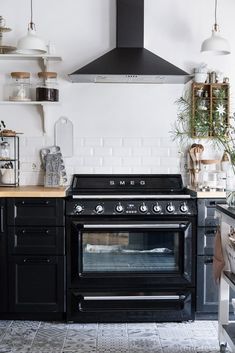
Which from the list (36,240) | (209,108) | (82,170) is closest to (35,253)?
(36,240)

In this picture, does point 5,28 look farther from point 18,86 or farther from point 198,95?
point 198,95

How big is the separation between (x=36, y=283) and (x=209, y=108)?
213 cm

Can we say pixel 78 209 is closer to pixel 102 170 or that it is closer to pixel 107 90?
pixel 102 170

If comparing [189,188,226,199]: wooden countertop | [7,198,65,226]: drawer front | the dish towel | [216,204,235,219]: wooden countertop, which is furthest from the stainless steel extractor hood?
the dish towel

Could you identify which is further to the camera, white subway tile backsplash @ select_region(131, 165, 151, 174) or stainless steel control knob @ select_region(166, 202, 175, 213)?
white subway tile backsplash @ select_region(131, 165, 151, 174)

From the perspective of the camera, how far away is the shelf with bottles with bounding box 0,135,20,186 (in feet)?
14.9

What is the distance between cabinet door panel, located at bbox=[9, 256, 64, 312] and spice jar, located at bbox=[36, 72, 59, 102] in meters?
1.36

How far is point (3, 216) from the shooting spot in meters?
4.06

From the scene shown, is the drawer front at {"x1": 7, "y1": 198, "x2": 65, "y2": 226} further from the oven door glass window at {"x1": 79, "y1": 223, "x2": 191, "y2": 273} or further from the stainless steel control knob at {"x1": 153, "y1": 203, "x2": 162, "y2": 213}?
the stainless steel control knob at {"x1": 153, "y1": 203, "x2": 162, "y2": 213}

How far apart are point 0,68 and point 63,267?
1867 millimetres

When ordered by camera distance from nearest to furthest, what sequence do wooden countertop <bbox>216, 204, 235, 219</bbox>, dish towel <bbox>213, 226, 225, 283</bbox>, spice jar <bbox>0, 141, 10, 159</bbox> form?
wooden countertop <bbox>216, 204, 235, 219</bbox> → dish towel <bbox>213, 226, 225, 283</bbox> → spice jar <bbox>0, 141, 10, 159</bbox>

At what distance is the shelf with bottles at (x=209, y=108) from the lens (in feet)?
15.3

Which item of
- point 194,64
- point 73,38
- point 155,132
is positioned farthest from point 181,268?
point 73,38

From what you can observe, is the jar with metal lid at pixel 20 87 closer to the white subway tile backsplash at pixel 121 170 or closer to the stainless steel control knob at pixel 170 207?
the white subway tile backsplash at pixel 121 170
